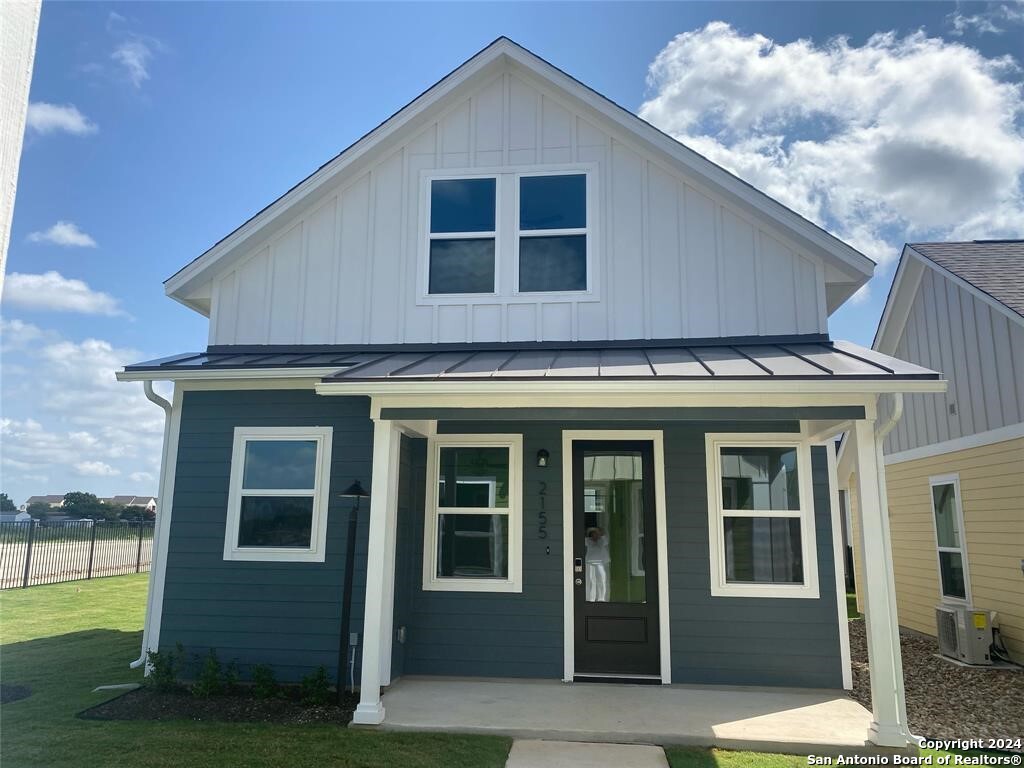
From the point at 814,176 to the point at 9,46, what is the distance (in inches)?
654

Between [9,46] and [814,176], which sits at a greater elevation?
[814,176]

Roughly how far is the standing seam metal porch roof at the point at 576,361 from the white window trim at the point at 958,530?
4225 millimetres

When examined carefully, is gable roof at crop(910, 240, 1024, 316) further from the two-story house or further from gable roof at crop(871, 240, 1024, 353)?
the two-story house

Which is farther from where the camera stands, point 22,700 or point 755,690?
point 755,690

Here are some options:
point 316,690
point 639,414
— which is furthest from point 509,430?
point 316,690

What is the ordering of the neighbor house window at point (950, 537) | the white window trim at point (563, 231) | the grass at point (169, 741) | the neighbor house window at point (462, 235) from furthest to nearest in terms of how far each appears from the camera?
the neighbor house window at point (950, 537), the neighbor house window at point (462, 235), the white window trim at point (563, 231), the grass at point (169, 741)

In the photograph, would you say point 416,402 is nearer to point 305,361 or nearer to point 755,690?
point 305,361

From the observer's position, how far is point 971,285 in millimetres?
8945

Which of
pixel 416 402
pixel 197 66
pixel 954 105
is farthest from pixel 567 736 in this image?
pixel 954 105

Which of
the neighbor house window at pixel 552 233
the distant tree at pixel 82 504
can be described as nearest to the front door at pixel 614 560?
the neighbor house window at pixel 552 233

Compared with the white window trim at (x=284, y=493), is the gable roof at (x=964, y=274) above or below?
above

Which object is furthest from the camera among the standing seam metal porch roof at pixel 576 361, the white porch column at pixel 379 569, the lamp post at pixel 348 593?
the lamp post at pixel 348 593

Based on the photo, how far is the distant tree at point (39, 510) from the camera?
1510 cm

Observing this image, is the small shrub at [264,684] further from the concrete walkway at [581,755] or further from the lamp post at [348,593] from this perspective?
the concrete walkway at [581,755]
